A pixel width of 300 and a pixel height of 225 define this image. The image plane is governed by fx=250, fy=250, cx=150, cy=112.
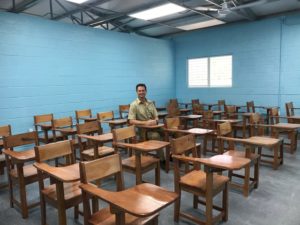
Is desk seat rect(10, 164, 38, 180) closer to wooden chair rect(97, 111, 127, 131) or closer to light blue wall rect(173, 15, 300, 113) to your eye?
wooden chair rect(97, 111, 127, 131)

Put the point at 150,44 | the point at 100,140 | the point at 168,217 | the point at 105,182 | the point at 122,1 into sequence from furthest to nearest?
the point at 150,44 < the point at 122,1 < the point at 105,182 < the point at 100,140 < the point at 168,217

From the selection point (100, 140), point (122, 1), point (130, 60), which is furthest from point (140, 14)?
point (100, 140)

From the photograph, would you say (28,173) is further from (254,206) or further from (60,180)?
(254,206)

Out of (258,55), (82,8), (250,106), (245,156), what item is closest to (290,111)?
(250,106)

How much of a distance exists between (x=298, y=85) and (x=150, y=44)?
4.09 metres

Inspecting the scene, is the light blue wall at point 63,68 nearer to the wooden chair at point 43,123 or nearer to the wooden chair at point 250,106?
Answer: the wooden chair at point 43,123

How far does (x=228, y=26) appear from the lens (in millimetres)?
7023

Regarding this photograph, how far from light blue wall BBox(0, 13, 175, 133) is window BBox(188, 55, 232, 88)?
1422 millimetres

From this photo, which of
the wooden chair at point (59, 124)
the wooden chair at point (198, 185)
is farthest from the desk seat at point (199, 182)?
the wooden chair at point (59, 124)

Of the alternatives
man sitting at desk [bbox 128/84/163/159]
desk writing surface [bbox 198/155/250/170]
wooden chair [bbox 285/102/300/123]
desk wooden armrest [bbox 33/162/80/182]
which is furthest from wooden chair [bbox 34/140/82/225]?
wooden chair [bbox 285/102/300/123]

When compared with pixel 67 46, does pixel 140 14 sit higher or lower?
higher

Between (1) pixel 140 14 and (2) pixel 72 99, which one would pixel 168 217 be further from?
(1) pixel 140 14

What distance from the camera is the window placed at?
287 inches

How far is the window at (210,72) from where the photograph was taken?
23.9 ft
